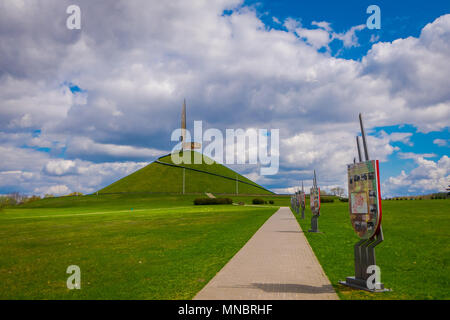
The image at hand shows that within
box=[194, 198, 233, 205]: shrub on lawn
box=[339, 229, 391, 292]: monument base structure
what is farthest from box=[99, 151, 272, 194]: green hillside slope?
box=[339, 229, 391, 292]: monument base structure

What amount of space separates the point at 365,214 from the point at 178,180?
138 meters

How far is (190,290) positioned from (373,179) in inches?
162

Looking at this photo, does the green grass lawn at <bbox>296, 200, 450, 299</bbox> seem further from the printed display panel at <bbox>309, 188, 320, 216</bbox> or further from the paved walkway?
the printed display panel at <bbox>309, 188, 320, 216</bbox>

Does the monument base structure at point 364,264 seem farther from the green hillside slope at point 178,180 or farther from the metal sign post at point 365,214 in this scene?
the green hillside slope at point 178,180

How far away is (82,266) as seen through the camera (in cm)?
993

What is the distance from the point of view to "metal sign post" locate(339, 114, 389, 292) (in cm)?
632

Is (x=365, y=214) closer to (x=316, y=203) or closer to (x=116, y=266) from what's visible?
(x=116, y=266)

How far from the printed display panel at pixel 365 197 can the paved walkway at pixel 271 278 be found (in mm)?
1425

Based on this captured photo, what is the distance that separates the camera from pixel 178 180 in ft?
468

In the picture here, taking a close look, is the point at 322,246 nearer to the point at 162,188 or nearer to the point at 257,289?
the point at 257,289

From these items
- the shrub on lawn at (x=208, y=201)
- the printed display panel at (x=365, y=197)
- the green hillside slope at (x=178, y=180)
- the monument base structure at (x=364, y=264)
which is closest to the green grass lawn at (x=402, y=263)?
the monument base structure at (x=364, y=264)

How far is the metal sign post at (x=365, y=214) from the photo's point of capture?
6324 millimetres

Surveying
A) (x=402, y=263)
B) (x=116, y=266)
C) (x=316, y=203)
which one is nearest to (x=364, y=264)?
(x=402, y=263)
